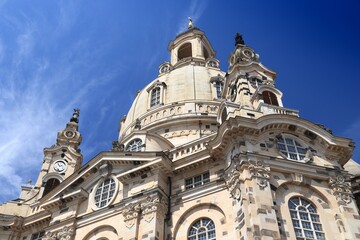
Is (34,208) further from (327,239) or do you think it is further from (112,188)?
(327,239)

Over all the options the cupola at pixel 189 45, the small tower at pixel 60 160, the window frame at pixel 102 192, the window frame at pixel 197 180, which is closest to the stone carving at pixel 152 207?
the window frame at pixel 197 180

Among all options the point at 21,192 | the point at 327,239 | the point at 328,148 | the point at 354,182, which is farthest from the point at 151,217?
the point at 21,192

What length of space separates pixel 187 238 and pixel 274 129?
9639mm

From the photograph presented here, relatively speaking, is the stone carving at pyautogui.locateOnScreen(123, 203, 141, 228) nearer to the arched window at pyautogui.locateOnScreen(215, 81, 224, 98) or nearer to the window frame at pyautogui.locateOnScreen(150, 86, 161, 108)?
the window frame at pyautogui.locateOnScreen(150, 86, 161, 108)

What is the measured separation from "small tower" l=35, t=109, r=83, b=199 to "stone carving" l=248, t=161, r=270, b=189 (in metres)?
23.5

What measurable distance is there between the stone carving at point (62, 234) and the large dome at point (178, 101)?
1312 cm

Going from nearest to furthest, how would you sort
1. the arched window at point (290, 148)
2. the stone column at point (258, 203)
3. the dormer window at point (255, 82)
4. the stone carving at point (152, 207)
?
the stone column at point (258, 203) < the stone carving at point (152, 207) < the arched window at point (290, 148) < the dormer window at point (255, 82)

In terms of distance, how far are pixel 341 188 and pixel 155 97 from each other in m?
27.6

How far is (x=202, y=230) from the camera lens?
26344 mm

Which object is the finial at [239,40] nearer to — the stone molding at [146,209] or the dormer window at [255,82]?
the dormer window at [255,82]

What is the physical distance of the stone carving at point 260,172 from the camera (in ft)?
81.2

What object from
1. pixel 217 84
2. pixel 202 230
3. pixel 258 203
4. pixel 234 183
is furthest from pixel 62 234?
pixel 217 84

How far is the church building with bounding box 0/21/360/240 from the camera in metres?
24.5

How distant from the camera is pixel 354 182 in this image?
32.7 metres
